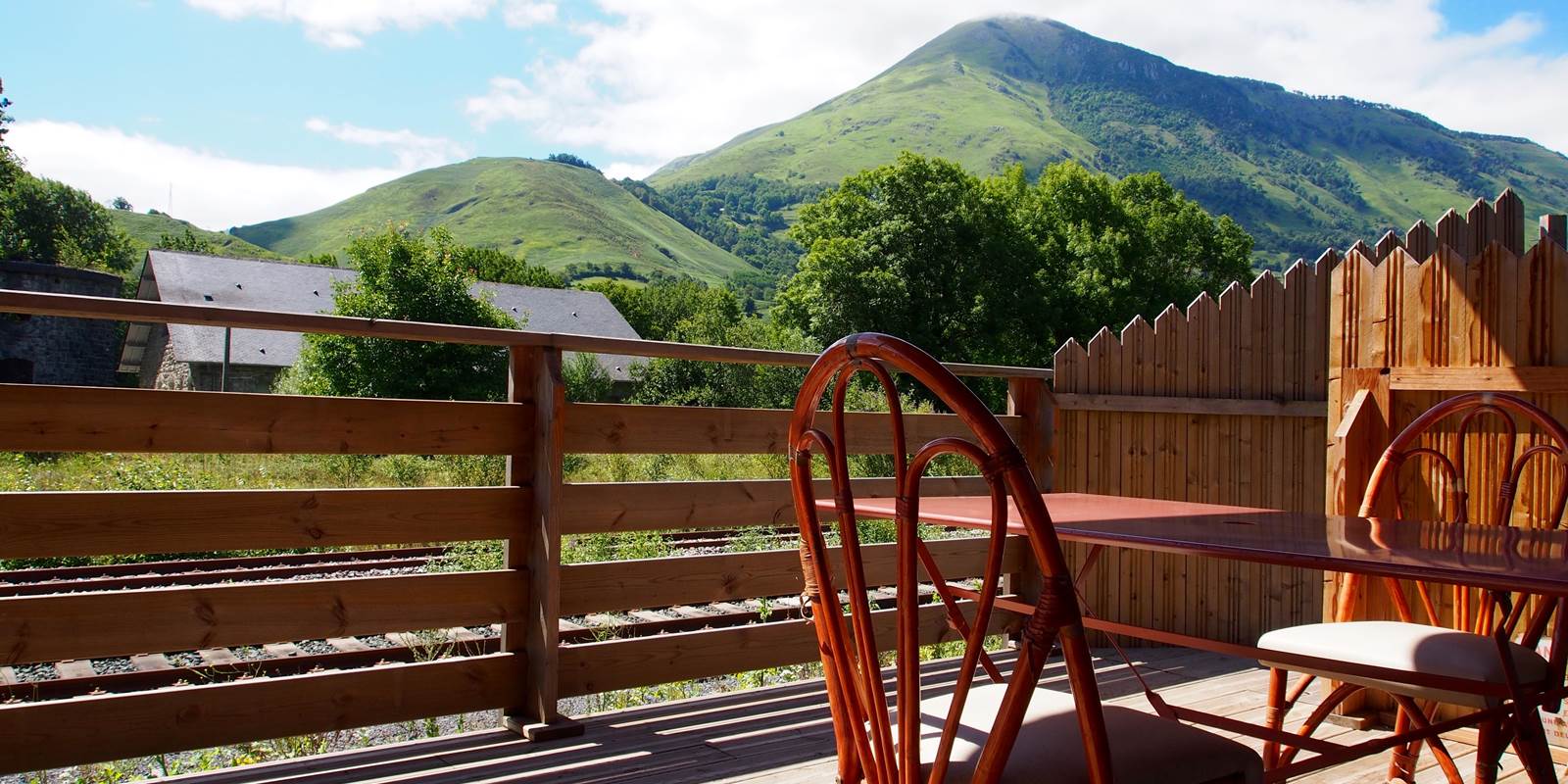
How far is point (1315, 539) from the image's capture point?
60.4 inches

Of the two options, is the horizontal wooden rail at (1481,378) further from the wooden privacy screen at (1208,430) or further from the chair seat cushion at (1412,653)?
the wooden privacy screen at (1208,430)

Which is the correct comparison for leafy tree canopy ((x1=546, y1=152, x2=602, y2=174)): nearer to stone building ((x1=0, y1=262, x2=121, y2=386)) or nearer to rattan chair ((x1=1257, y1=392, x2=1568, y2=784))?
stone building ((x1=0, y1=262, x2=121, y2=386))

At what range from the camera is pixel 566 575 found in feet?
11.2

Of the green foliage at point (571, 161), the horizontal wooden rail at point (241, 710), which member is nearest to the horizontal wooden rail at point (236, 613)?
the horizontal wooden rail at point (241, 710)

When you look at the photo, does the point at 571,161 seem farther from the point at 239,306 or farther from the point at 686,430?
the point at 686,430

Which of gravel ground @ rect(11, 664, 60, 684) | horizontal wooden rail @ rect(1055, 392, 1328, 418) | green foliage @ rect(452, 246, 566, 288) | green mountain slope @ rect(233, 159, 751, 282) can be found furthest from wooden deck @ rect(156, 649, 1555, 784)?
green mountain slope @ rect(233, 159, 751, 282)

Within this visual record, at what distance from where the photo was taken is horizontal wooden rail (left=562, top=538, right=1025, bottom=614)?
3461mm

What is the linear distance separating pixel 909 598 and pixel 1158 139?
13995 centimetres

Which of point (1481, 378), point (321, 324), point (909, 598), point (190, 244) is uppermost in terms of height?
point (190, 244)

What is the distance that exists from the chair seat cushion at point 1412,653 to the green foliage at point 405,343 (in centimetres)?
2296

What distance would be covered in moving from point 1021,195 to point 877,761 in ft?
146

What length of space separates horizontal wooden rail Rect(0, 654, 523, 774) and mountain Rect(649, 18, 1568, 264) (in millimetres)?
89368

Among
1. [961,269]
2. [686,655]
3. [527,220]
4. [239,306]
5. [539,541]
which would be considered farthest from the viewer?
[527,220]

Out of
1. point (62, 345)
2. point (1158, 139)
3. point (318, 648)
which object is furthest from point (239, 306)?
point (1158, 139)
